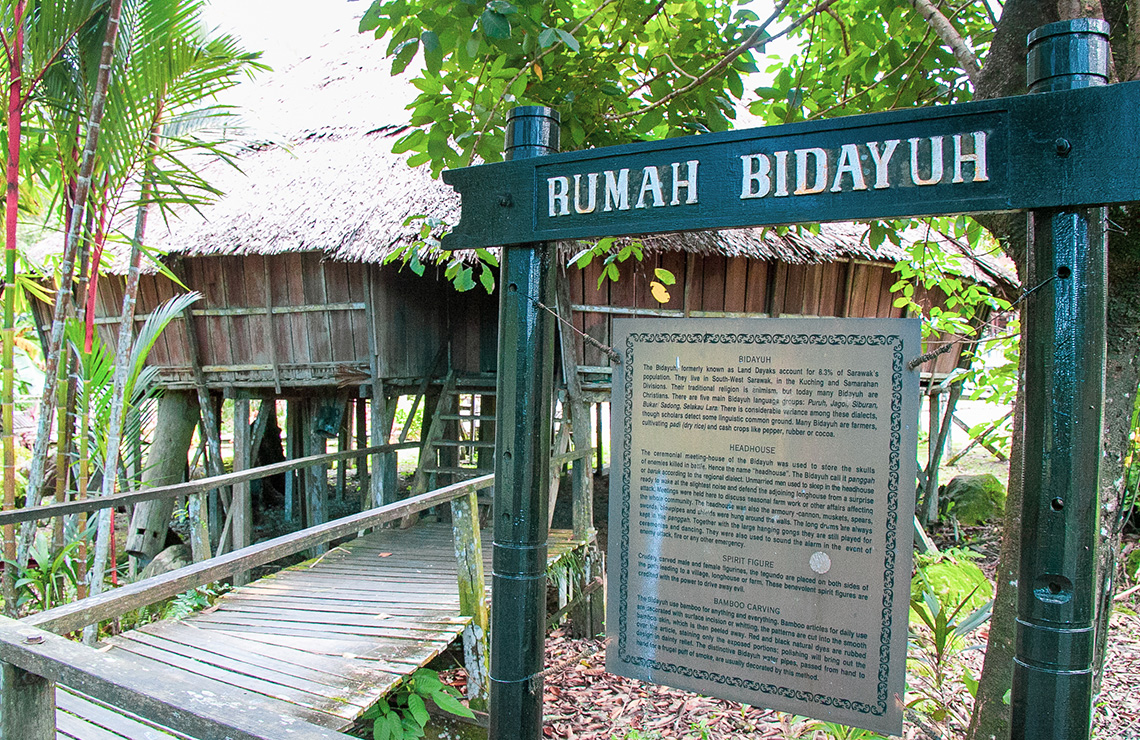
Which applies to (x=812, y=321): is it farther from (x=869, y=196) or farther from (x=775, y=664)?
(x=775, y=664)

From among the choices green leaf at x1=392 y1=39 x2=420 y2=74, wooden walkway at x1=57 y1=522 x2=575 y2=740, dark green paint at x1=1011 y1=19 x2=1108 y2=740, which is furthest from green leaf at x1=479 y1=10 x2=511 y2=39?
wooden walkway at x1=57 y1=522 x2=575 y2=740

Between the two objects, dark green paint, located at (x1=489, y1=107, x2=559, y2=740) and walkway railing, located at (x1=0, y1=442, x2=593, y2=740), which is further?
dark green paint, located at (x1=489, y1=107, x2=559, y2=740)

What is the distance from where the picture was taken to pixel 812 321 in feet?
5.64

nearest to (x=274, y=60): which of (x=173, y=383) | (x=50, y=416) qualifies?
(x=173, y=383)

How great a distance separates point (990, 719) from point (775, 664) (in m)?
1.46

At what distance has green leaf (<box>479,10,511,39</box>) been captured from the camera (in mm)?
1902

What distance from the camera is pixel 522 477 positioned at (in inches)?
69.7

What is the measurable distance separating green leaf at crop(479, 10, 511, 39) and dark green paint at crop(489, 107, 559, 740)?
268 millimetres

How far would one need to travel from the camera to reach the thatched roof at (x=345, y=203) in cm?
746

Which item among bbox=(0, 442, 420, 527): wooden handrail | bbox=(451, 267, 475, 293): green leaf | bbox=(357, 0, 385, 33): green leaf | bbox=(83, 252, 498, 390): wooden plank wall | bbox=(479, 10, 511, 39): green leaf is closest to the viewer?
bbox=(479, 10, 511, 39): green leaf

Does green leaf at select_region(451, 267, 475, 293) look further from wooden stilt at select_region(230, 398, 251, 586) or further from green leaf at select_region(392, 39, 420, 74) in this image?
wooden stilt at select_region(230, 398, 251, 586)

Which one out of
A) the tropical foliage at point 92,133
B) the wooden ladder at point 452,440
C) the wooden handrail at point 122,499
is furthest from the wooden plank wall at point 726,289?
the tropical foliage at point 92,133

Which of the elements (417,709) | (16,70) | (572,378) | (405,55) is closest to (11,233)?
(16,70)

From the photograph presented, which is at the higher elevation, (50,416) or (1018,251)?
(1018,251)
